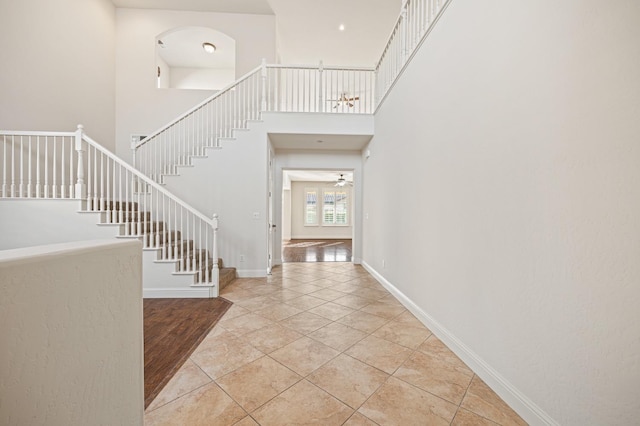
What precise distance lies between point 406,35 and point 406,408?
13.5ft

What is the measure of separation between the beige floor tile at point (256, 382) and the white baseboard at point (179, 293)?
6.50 ft

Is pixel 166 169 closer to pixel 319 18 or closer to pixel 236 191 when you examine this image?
Result: pixel 236 191

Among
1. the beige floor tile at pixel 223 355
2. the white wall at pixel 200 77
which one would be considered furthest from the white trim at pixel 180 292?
the white wall at pixel 200 77

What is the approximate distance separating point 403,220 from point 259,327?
2172 millimetres

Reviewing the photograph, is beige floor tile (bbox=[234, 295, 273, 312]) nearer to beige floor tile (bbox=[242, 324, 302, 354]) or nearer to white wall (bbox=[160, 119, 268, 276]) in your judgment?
beige floor tile (bbox=[242, 324, 302, 354])

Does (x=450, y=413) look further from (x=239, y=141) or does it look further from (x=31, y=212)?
(x=31, y=212)

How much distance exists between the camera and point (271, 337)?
8.18ft

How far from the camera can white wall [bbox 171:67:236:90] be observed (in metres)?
7.44

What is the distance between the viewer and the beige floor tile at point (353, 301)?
336cm

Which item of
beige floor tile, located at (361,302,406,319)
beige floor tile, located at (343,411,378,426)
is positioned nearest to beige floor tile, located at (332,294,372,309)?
beige floor tile, located at (361,302,406,319)

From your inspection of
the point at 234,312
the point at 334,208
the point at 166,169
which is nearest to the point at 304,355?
the point at 234,312

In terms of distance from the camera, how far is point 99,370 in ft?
2.75

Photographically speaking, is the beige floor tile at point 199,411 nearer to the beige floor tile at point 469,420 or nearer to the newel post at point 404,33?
the beige floor tile at point 469,420

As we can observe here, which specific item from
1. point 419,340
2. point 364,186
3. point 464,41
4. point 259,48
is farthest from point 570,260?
point 259,48
